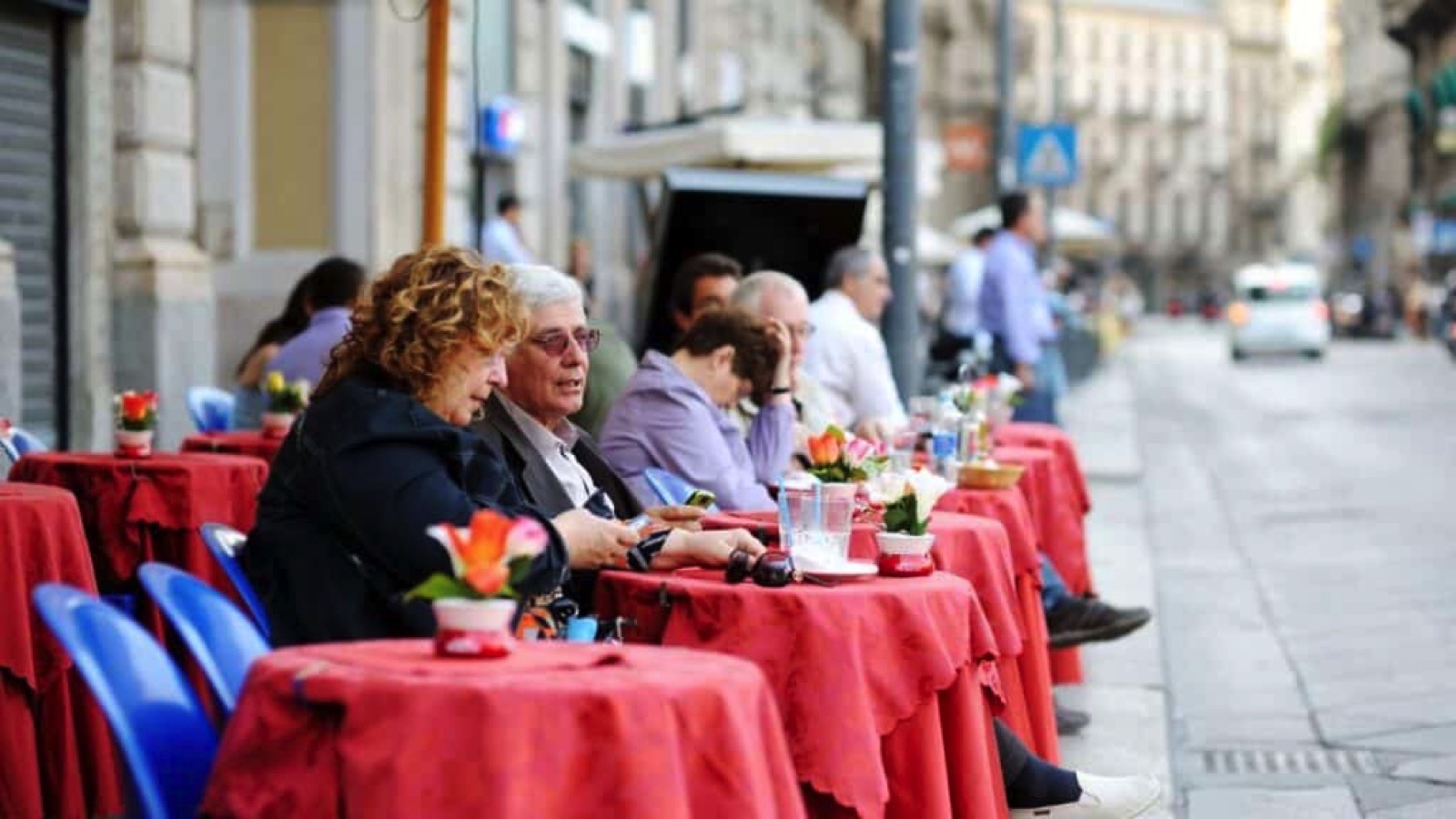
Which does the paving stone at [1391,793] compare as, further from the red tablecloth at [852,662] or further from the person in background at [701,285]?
the person in background at [701,285]

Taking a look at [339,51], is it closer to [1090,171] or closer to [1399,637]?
[1399,637]

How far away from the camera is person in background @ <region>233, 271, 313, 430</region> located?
41.9ft

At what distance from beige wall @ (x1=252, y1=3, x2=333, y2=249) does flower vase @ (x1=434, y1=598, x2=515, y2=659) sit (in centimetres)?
1588

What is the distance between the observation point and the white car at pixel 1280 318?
58250mm

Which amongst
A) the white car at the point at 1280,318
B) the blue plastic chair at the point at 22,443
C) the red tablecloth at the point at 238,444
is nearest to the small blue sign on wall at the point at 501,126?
the red tablecloth at the point at 238,444

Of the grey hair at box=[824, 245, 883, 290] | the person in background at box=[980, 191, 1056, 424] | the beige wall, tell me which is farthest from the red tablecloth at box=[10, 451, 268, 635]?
the beige wall

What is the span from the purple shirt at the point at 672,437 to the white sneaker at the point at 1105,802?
4.80 ft

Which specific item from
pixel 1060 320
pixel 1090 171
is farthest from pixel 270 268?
pixel 1090 171

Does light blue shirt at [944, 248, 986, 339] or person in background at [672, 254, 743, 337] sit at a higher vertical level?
person in background at [672, 254, 743, 337]

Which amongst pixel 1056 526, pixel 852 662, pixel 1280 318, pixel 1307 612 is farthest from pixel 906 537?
pixel 1280 318

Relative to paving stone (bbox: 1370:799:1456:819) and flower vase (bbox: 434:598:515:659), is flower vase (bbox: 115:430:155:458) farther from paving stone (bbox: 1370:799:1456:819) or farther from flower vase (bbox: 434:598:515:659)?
flower vase (bbox: 434:598:515:659)

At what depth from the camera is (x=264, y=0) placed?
20328 mm

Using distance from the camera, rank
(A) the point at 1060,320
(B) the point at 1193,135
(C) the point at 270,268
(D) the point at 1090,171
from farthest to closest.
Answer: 1. (B) the point at 1193,135
2. (D) the point at 1090,171
3. (A) the point at 1060,320
4. (C) the point at 270,268

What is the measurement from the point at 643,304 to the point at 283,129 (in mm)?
5135
